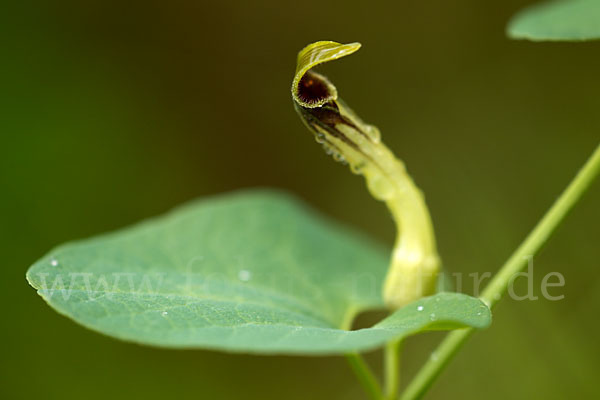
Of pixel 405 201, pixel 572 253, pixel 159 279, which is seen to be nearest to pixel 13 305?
pixel 159 279

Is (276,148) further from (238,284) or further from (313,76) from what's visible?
(313,76)

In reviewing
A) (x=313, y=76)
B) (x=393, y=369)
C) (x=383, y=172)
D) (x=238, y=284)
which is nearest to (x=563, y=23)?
(x=383, y=172)

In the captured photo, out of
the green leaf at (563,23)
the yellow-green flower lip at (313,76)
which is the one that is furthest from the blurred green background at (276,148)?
the yellow-green flower lip at (313,76)

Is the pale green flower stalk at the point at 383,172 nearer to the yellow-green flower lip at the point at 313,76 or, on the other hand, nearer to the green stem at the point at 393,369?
the yellow-green flower lip at the point at 313,76

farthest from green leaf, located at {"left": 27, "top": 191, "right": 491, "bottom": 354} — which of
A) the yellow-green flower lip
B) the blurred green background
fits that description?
the blurred green background

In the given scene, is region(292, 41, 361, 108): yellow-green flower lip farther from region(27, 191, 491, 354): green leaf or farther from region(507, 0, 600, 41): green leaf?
region(507, 0, 600, 41): green leaf

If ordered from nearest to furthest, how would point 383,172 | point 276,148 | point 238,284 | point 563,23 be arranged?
1. point 383,172
2. point 238,284
3. point 563,23
4. point 276,148

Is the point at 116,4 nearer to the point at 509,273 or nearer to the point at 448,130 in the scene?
the point at 448,130
